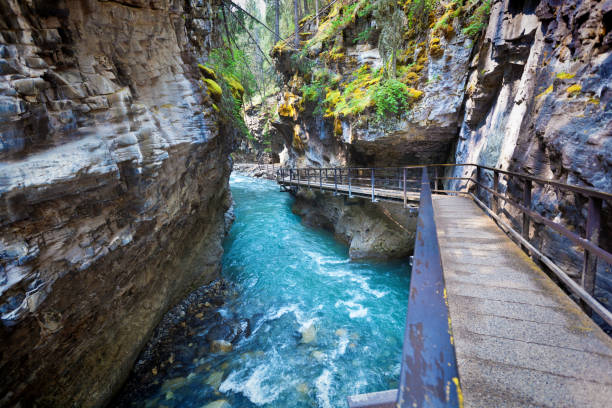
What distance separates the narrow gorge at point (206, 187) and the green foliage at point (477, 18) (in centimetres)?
5

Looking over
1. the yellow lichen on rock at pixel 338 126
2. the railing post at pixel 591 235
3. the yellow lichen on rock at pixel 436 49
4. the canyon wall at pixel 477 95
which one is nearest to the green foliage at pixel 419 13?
the canyon wall at pixel 477 95

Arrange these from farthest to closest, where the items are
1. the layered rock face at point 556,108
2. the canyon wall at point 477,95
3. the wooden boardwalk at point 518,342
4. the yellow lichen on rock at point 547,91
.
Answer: the yellow lichen on rock at point 547,91
the canyon wall at point 477,95
the layered rock face at point 556,108
the wooden boardwalk at point 518,342

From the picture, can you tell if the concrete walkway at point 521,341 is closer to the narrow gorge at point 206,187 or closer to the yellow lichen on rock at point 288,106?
the narrow gorge at point 206,187

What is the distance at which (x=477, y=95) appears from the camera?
716 centimetres

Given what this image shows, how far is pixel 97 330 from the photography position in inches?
160

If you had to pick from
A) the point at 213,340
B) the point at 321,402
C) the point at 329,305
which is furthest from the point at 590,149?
the point at 213,340

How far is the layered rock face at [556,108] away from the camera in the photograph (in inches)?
126

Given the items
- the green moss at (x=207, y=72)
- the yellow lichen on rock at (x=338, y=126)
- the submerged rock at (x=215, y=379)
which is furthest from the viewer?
the yellow lichen on rock at (x=338, y=126)

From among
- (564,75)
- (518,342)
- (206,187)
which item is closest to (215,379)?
(206,187)

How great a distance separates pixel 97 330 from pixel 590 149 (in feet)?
26.1

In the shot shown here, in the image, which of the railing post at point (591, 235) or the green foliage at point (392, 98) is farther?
the green foliage at point (392, 98)

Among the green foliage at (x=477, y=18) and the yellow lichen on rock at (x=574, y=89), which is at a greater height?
the green foliage at (x=477, y=18)

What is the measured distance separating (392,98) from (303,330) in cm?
858

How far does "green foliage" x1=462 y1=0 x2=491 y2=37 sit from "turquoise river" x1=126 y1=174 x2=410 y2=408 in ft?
27.2
